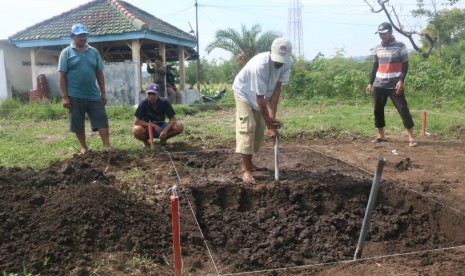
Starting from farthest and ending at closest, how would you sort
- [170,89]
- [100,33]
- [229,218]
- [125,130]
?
[170,89] → [100,33] → [125,130] → [229,218]

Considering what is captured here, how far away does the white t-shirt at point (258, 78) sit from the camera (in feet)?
14.7

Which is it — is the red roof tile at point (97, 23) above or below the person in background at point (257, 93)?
above

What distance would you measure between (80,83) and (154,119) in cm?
115

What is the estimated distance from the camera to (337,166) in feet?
18.0

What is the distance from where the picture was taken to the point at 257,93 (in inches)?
175

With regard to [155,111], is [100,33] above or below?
above

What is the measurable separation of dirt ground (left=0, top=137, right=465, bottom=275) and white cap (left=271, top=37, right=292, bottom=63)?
125 cm

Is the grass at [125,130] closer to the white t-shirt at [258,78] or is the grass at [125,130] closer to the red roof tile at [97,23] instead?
the white t-shirt at [258,78]

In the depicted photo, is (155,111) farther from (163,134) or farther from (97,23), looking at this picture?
(97,23)

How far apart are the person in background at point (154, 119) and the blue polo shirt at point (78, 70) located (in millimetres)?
735

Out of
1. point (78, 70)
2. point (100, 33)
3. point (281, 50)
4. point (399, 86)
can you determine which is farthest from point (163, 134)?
point (100, 33)

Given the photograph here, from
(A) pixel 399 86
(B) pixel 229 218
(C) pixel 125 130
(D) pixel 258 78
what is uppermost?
(D) pixel 258 78

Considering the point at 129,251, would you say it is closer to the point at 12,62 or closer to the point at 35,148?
the point at 35,148

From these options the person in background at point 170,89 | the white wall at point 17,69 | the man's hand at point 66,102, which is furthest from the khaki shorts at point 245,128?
the white wall at point 17,69
